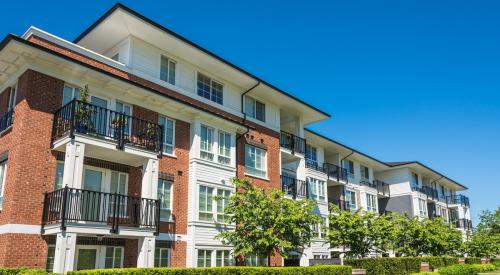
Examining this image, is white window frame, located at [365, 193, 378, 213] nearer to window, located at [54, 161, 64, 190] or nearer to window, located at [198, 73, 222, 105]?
window, located at [198, 73, 222, 105]

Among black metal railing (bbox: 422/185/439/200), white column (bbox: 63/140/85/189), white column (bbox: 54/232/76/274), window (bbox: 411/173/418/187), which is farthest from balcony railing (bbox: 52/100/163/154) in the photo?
black metal railing (bbox: 422/185/439/200)

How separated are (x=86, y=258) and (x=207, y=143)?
792 centimetres

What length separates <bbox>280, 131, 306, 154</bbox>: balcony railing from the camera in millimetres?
27750

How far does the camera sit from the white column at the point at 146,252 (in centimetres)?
1586

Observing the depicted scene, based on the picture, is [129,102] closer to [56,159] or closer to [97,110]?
[97,110]

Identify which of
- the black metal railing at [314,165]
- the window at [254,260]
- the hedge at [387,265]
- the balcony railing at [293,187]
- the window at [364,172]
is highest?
the window at [364,172]

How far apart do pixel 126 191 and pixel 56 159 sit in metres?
3.13

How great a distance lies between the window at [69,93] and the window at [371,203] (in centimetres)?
3061

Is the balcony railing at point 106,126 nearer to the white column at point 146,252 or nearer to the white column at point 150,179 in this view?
the white column at point 150,179

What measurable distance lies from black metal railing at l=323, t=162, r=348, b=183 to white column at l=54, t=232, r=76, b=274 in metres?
24.5

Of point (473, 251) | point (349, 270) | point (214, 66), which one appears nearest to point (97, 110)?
point (214, 66)

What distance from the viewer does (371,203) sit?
41.8 m

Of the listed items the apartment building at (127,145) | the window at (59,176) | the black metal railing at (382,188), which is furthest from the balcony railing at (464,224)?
the window at (59,176)

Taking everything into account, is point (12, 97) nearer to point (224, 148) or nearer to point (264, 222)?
point (224, 148)
